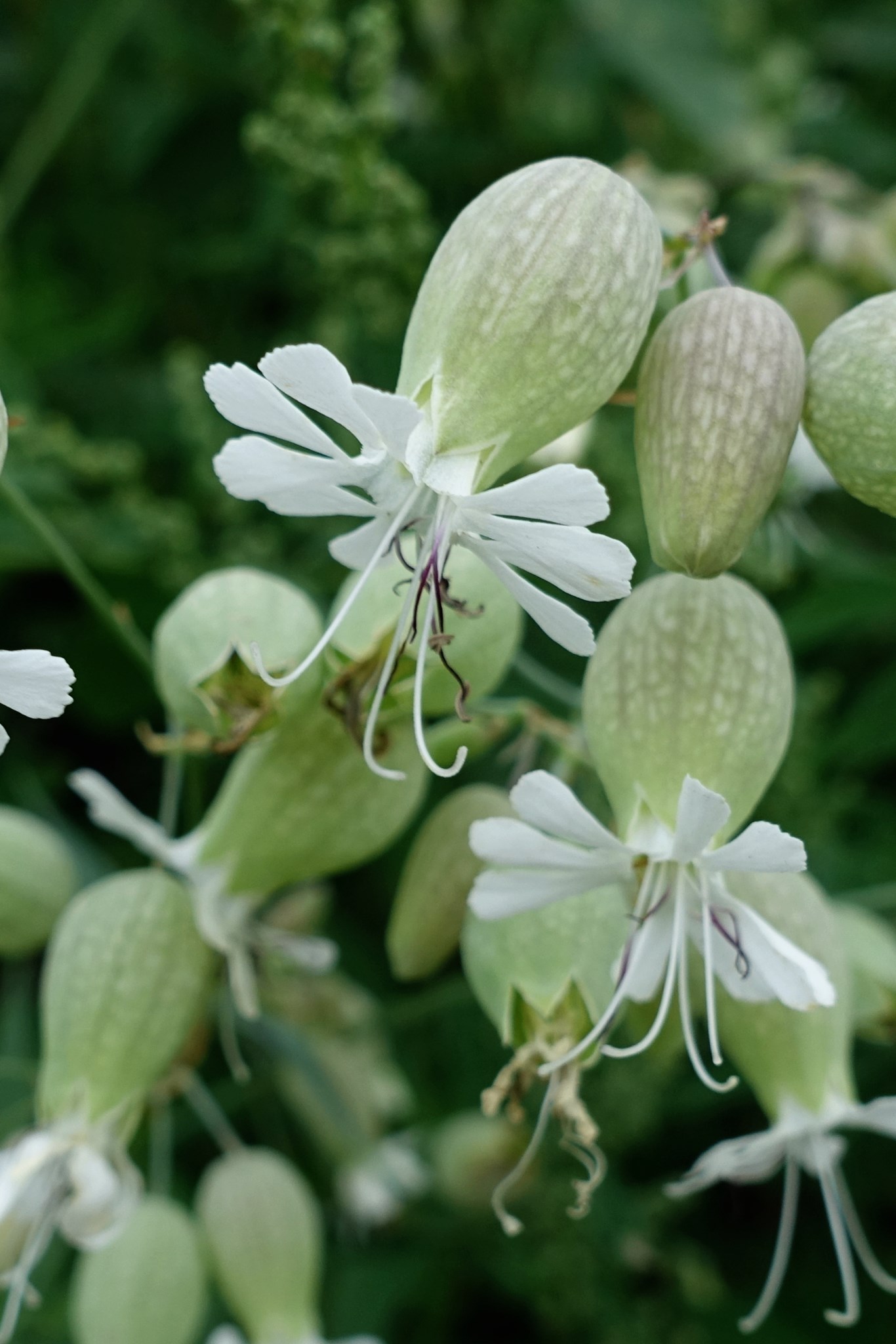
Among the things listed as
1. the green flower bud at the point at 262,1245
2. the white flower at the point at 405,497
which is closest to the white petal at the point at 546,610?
the white flower at the point at 405,497

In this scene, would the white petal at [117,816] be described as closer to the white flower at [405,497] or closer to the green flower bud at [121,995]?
the green flower bud at [121,995]

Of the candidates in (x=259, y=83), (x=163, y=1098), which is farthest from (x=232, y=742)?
(x=259, y=83)

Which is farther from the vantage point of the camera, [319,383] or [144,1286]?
[144,1286]

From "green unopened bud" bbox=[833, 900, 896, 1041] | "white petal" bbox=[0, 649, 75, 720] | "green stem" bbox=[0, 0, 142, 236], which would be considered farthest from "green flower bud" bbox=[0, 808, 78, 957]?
"green stem" bbox=[0, 0, 142, 236]

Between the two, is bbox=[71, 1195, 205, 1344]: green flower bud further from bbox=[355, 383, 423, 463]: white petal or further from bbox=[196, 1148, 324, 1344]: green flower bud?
bbox=[355, 383, 423, 463]: white petal

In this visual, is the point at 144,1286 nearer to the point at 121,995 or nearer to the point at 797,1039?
the point at 121,995

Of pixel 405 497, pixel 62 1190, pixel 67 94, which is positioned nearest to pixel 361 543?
pixel 405 497
